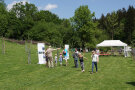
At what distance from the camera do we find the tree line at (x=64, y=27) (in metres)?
57.0

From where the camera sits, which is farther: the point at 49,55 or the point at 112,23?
the point at 112,23

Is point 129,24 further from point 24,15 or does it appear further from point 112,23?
point 24,15

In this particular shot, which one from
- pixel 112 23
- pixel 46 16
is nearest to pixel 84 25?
pixel 112 23

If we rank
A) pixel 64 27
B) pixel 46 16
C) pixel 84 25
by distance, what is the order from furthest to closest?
pixel 46 16
pixel 64 27
pixel 84 25

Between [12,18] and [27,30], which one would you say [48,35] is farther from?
[12,18]

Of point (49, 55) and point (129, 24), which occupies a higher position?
point (129, 24)

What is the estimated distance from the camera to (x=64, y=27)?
6844 centimetres

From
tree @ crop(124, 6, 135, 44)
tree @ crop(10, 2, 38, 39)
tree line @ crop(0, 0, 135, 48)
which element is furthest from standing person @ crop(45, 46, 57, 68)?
tree @ crop(124, 6, 135, 44)

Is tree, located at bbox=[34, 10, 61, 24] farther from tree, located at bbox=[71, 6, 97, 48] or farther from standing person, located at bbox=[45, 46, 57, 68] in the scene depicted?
standing person, located at bbox=[45, 46, 57, 68]

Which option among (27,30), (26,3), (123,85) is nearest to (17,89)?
(123,85)

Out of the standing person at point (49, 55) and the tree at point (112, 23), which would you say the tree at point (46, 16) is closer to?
the tree at point (112, 23)

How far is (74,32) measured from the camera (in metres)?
61.7

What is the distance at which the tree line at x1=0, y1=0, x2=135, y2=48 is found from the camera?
57000mm

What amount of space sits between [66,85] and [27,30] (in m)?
59.2
